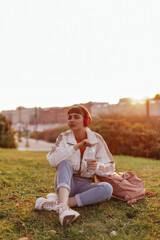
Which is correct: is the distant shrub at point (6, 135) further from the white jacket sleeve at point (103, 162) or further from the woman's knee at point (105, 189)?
the woman's knee at point (105, 189)

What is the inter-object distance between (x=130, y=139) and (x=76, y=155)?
7.04 meters

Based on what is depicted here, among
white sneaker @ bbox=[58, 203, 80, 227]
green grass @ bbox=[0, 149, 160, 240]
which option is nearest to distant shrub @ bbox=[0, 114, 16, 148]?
green grass @ bbox=[0, 149, 160, 240]

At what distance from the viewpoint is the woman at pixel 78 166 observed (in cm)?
292

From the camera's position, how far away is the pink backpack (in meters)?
3.18

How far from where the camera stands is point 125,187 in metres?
3.19

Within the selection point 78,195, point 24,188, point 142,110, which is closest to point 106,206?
point 78,195

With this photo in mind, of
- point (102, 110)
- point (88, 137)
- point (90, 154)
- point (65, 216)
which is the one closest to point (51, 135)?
point (102, 110)

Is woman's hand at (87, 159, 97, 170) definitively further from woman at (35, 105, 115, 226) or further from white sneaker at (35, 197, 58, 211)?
white sneaker at (35, 197, 58, 211)

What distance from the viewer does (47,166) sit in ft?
20.9

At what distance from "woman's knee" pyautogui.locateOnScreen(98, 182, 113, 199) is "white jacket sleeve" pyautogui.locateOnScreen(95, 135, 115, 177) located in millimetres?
140

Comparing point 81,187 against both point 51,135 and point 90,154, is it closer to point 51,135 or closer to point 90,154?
point 90,154

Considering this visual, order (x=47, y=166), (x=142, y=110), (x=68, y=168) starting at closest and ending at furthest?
(x=68, y=168) → (x=47, y=166) → (x=142, y=110)

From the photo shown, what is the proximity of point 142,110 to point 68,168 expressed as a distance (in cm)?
1597

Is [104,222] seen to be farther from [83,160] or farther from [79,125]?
[79,125]
